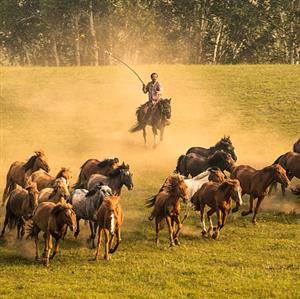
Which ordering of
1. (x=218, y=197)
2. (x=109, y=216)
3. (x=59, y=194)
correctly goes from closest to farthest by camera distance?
(x=109, y=216) → (x=59, y=194) → (x=218, y=197)

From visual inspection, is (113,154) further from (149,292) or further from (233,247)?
(149,292)

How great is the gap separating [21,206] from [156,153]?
15.8m

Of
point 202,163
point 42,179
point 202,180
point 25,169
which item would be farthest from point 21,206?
point 202,163

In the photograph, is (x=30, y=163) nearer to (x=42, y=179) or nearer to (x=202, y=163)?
(x=42, y=179)

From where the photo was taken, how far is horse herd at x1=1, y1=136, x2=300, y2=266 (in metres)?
17.8

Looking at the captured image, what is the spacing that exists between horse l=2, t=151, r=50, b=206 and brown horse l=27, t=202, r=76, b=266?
6170 mm

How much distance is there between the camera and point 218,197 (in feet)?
65.4

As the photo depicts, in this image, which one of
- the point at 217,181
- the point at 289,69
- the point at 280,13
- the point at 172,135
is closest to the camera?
the point at 217,181

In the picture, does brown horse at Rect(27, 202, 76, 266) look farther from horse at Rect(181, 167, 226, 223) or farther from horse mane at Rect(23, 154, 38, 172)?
horse mane at Rect(23, 154, 38, 172)

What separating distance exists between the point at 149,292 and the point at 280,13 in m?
78.0

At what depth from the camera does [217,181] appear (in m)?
21.5

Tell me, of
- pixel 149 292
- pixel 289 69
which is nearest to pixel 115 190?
pixel 149 292

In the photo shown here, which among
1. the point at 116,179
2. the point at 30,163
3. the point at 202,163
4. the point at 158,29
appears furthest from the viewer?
the point at 158,29

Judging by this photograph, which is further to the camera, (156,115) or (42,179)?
(156,115)
